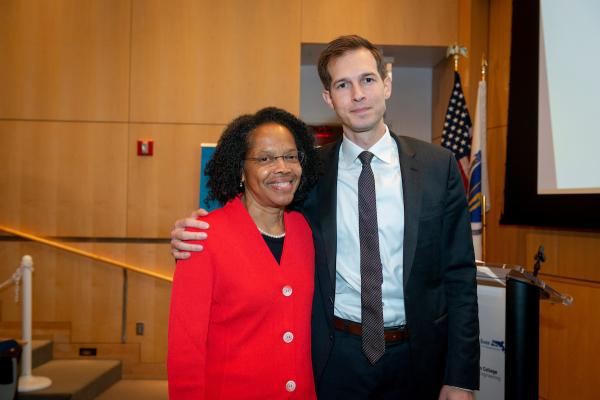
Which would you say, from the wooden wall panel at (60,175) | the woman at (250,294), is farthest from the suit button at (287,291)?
the wooden wall panel at (60,175)

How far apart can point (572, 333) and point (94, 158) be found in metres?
4.20

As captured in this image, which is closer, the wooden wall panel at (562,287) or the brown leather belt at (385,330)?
the brown leather belt at (385,330)

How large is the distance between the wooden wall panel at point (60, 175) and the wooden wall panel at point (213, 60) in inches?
18.9

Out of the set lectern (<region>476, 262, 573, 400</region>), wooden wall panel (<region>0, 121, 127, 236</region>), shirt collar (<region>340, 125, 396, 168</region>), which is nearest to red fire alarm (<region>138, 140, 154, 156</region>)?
wooden wall panel (<region>0, 121, 127, 236</region>)

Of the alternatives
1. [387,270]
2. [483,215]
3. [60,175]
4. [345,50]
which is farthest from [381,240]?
[60,175]

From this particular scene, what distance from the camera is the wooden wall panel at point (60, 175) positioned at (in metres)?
4.74

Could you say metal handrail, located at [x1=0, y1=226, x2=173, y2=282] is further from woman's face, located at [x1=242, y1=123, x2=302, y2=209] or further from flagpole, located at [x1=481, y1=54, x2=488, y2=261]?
woman's face, located at [x1=242, y1=123, x2=302, y2=209]

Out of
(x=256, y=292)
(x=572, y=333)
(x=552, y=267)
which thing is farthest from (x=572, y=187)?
(x=256, y=292)

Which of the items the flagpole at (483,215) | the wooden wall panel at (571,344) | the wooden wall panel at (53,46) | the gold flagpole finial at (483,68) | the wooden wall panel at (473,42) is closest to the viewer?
the wooden wall panel at (571,344)

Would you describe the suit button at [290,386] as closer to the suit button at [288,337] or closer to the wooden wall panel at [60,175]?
the suit button at [288,337]

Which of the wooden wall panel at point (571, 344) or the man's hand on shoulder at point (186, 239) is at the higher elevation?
the man's hand on shoulder at point (186, 239)

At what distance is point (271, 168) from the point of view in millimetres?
1721

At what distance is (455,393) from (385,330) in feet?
1.09

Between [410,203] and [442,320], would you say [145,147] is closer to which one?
[410,203]
